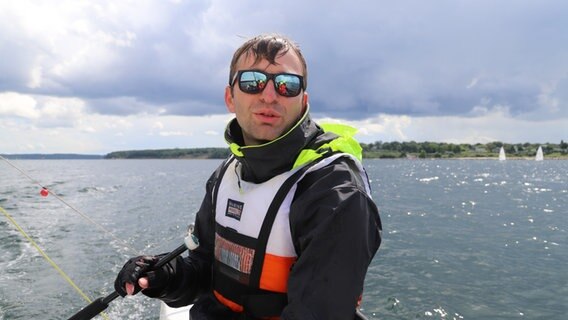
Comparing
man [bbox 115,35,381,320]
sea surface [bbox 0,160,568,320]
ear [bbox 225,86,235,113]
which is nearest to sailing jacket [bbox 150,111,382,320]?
man [bbox 115,35,381,320]

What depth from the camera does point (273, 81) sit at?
8.06ft

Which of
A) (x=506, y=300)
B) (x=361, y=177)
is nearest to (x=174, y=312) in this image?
(x=361, y=177)

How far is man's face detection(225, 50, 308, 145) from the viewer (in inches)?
97.3

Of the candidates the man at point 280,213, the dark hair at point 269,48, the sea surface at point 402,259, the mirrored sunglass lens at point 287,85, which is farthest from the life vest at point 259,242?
the sea surface at point 402,259

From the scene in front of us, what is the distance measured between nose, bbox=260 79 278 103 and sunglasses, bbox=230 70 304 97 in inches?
0.7

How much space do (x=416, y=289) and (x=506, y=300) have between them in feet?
6.39

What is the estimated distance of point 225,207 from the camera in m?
2.94

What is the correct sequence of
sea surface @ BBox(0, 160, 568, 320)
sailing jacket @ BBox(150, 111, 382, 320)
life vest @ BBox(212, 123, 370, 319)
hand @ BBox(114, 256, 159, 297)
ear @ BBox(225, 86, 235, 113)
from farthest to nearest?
sea surface @ BBox(0, 160, 568, 320), hand @ BBox(114, 256, 159, 297), ear @ BBox(225, 86, 235, 113), life vest @ BBox(212, 123, 370, 319), sailing jacket @ BBox(150, 111, 382, 320)

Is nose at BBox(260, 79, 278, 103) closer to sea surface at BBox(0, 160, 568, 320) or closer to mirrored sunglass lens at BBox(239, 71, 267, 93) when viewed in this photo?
mirrored sunglass lens at BBox(239, 71, 267, 93)

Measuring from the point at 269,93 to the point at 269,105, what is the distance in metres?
0.08

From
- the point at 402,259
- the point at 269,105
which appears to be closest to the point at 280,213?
the point at 269,105

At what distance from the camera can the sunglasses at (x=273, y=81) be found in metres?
2.46

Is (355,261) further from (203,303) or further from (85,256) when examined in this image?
(85,256)

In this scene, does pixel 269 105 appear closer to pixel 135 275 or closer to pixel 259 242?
pixel 259 242
